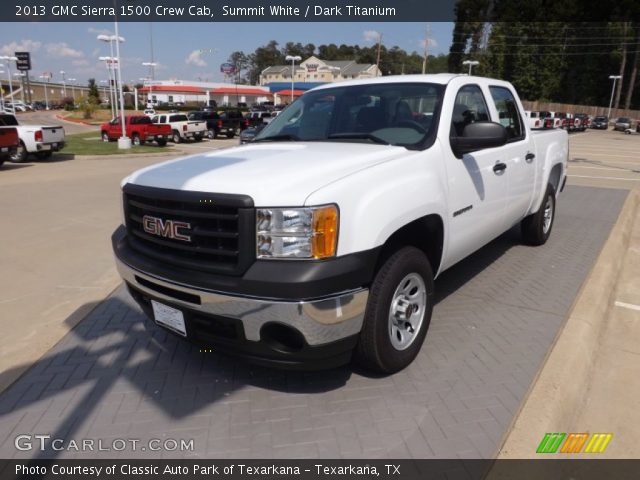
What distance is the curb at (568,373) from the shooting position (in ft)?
Answer: 8.86

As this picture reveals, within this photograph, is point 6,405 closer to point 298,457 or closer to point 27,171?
point 298,457

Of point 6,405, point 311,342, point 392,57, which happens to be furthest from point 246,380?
point 392,57

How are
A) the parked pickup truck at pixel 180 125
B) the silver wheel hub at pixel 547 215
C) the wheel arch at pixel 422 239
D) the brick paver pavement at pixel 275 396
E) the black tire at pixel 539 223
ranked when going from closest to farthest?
the brick paver pavement at pixel 275 396 < the wheel arch at pixel 422 239 < the black tire at pixel 539 223 < the silver wheel hub at pixel 547 215 < the parked pickup truck at pixel 180 125

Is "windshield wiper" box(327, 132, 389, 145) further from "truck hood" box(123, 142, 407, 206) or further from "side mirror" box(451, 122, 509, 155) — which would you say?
"side mirror" box(451, 122, 509, 155)

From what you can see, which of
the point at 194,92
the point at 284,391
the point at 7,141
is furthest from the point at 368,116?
the point at 194,92

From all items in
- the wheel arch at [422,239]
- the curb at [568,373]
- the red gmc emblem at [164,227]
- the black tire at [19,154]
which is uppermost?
the red gmc emblem at [164,227]

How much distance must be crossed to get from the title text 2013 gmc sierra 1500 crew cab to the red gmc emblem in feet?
0.04

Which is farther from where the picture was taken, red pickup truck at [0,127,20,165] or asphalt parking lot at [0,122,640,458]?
red pickup truck at [0,127,20,165]

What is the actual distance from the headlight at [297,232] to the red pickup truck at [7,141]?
1529cm

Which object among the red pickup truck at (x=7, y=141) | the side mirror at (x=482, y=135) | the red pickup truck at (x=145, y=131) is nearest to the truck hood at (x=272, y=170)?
the side mirror at (x=482, y=135)

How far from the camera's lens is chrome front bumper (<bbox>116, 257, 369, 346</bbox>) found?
2.54 meters

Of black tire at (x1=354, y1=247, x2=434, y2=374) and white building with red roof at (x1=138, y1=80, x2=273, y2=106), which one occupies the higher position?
white building with red roof at (x1=138, y1=80, x2=273, y2=106)

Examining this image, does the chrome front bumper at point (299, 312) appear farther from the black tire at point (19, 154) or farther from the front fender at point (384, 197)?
the black tire at point (19, 154)

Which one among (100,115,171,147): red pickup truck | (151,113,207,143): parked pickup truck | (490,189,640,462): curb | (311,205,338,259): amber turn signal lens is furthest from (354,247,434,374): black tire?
(151,113,207,143): parked pickup truck
